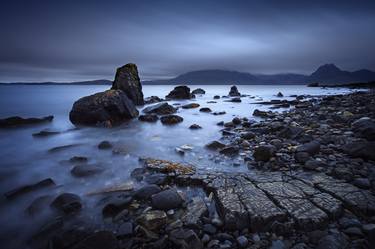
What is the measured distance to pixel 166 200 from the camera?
11.9 feet

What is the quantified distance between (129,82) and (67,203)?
20.7 metres

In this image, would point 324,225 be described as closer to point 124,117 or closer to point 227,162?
point 227,162

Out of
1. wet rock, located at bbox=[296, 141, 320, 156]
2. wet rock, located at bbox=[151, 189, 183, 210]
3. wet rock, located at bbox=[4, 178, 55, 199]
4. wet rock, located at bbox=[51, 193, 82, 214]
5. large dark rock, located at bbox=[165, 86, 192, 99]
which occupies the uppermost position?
large dark rock, located at bbox=[165, 86, 192, 99]

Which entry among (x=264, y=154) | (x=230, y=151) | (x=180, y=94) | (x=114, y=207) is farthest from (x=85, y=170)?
(x=180, y=94)

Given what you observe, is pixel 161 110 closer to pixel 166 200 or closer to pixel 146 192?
pixel 146 192

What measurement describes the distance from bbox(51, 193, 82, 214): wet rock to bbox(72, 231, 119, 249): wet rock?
119cm

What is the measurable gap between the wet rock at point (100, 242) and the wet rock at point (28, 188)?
2739mm

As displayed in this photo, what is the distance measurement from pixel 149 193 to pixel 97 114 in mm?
10117

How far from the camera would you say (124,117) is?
561 inches

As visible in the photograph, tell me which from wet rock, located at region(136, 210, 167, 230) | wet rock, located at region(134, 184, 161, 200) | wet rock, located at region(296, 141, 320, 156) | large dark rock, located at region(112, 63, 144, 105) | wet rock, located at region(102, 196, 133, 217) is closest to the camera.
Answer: wet rock, located at region(136, 210, 167, 230)

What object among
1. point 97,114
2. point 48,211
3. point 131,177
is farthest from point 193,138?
point 97,114

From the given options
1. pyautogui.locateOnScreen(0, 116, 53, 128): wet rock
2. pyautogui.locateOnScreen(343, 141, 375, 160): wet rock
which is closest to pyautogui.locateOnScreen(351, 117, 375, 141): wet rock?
pyautogui.locateOnScreen(343, 141, 375, 160): wet rock

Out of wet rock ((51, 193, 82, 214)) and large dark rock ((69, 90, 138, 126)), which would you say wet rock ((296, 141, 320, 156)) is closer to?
wet rock ((51, 193, 82, 214))

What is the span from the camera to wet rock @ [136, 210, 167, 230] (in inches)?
123
